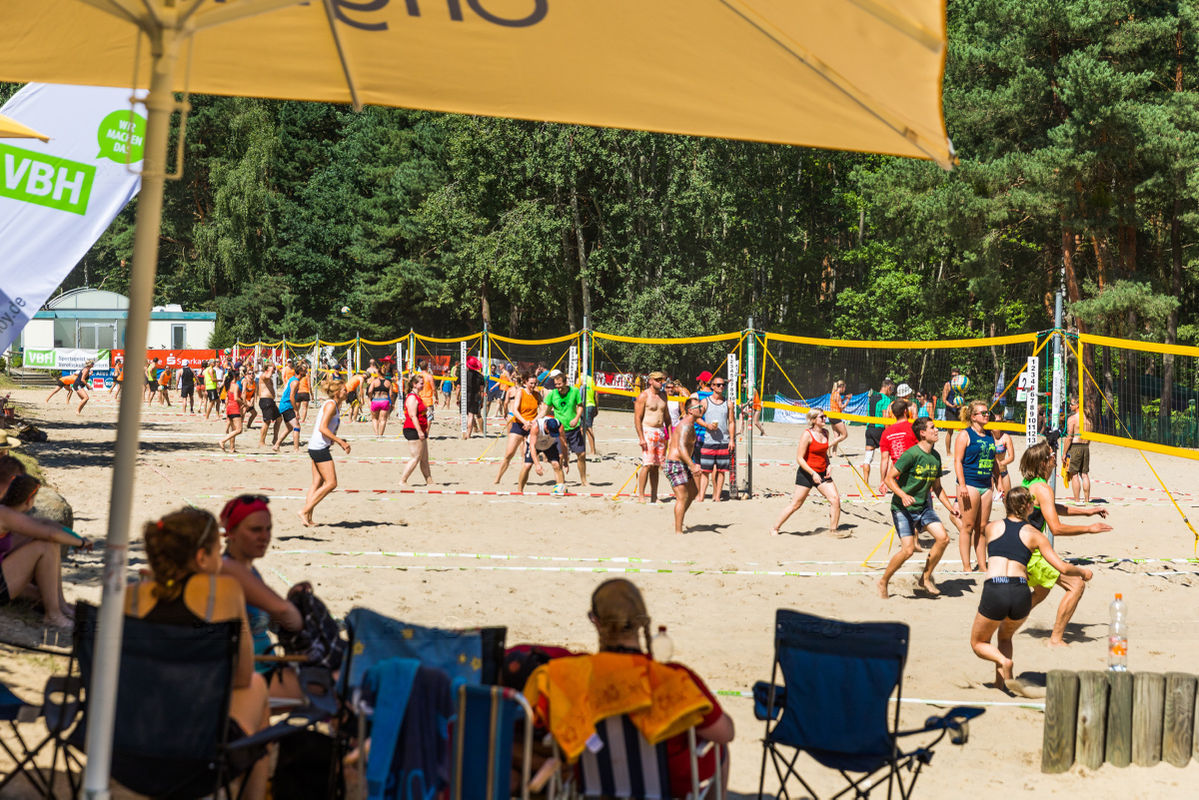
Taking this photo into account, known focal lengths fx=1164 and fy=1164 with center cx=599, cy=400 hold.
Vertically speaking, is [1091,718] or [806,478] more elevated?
[806,478]

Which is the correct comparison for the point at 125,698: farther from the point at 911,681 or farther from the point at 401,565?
the point at 401,565

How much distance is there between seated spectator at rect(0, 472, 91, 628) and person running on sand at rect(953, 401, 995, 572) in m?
6.73

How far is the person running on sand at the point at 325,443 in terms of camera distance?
448 inches

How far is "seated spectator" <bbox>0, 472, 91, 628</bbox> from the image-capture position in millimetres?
6301

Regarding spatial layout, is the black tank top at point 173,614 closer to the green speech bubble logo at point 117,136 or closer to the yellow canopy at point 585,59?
the yellow canopy at point 585,59

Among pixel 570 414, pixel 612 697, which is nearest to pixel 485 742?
pixel 612 697

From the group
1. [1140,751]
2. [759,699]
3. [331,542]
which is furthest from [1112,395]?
[759,699]

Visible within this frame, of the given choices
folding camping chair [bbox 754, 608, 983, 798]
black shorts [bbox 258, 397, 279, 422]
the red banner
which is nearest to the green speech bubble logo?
folding camping chair [bbox 754, 608, 983, 798]

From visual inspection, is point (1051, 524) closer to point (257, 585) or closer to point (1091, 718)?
point (1091, 718)

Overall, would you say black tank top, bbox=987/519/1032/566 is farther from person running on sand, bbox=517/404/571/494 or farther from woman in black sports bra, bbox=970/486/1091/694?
person running on sand, bbox=517/404/571/494

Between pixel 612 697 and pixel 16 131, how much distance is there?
3.92 meters

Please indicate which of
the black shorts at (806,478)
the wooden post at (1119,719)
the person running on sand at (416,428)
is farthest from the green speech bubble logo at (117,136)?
the person running on sand at (416,428)

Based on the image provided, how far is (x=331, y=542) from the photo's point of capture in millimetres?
11125

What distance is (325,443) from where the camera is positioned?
11.4 metres
